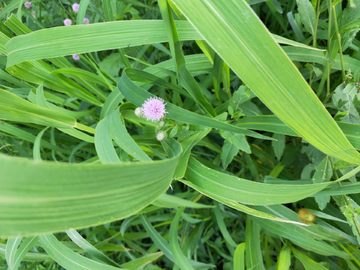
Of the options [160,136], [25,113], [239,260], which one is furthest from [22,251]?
[239,260]

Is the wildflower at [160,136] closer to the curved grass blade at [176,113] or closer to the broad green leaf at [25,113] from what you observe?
the curved grass blade at [176,113]

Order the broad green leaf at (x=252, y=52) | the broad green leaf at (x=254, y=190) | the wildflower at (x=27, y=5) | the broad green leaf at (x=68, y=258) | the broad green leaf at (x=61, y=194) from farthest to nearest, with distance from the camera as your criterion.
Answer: the wildflower at (x=27, y=5)
the broad green leaf at (x=68, y=258)
the broad green leaf at (x=254, y=190)
the broad green leaf at (x=252, y=52)
the broad green leaf at (x=61, y=194)

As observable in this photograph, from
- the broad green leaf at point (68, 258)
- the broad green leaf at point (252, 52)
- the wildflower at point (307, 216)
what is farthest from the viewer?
the wildflower at point (307, 216)

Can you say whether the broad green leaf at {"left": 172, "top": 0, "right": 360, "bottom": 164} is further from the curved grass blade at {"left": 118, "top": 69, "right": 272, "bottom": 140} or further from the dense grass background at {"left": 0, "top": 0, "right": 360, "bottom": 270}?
the curved grass blade at {"left": 118, "top": 69, "right": 272, "bottom": 140}

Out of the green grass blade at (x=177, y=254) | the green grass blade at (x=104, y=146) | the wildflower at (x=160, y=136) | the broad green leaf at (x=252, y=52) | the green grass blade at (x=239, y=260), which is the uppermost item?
the broad green leaf at (x=252, y=52)

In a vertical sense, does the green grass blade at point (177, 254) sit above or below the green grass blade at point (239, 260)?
above

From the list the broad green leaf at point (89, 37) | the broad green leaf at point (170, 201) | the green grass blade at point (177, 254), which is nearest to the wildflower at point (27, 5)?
the broad green leaf at point (89, 37)

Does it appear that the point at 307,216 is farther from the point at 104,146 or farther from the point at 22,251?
the point at 22,251
